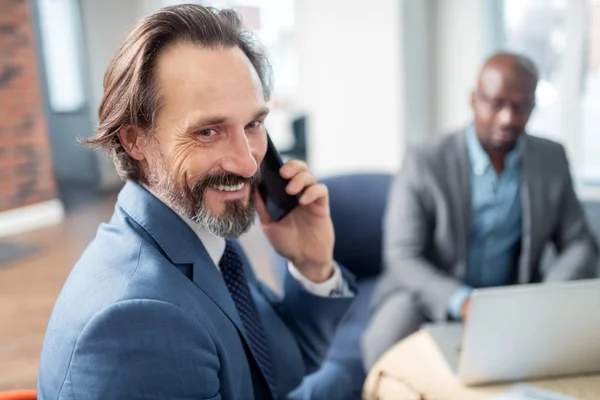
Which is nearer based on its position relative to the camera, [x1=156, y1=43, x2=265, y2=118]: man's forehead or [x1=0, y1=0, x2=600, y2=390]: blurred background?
[x1=156, y1=43, x2=265, y2=118]: man's forehead

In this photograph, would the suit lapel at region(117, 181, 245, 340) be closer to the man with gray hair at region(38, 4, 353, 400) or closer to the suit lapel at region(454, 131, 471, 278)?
the man with gray hair at region(38, 4, 353, 400)

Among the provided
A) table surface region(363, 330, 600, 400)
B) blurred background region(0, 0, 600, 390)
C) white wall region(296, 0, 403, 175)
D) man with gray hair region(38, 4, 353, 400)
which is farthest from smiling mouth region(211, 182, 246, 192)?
white wall region(296, 0, 403, 175)

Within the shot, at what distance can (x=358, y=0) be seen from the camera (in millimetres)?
3266

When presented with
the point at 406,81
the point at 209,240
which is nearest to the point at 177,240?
the point at 209,240

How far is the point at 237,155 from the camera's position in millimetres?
966

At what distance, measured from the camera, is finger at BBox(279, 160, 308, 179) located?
120 centimetres

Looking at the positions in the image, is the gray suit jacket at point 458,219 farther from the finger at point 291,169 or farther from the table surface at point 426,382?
the finger at point 291,169

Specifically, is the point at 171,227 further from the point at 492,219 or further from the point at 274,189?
the point at 492,219

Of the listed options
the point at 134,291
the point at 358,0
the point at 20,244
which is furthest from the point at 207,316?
the point at 20,244

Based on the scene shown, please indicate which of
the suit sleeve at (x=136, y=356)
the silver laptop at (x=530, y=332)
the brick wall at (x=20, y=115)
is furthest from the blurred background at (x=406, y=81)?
the suit sleeve at (x=136, y=356)

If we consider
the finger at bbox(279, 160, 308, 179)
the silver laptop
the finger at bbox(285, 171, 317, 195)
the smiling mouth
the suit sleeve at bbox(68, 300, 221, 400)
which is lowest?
the silver laptop

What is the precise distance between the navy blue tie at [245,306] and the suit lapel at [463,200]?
3.12 ft

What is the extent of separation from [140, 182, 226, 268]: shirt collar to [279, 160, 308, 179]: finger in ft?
0.60

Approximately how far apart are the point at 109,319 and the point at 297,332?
62 centimetres
